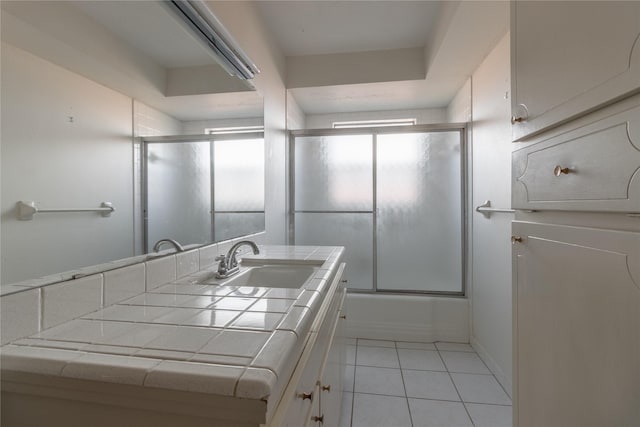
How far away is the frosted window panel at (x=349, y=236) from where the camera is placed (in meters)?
2.77

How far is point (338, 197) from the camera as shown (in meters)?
2.82

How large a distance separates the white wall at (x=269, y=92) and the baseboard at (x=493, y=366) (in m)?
1.86

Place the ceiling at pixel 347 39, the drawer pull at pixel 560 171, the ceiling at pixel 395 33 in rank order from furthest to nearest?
1. the ceiling at pixel 395 33
2. the ceiling at pixel 347 39
3. the drawer pull at pixel 560 171

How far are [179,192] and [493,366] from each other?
2.37 metres

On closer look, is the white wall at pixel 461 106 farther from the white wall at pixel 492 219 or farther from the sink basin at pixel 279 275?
the sink basin at pixel 279 275

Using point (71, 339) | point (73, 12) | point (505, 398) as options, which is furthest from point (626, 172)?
point (505, 398)

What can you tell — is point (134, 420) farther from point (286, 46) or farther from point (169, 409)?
point (286, 46)

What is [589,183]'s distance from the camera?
66cm

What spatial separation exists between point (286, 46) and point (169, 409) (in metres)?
2.68

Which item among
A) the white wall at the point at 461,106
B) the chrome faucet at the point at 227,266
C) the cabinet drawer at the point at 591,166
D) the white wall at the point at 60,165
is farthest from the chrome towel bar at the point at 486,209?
the white wall at the point at 60,165

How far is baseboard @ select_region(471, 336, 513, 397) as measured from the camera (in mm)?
1848

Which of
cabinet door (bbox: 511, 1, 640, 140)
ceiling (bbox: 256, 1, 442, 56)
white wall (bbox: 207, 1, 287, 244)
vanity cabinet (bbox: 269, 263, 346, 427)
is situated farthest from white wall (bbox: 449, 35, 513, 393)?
white wall (bbox: 207, 1, 287, 244)

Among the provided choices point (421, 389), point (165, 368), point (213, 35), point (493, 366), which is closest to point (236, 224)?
point (213, 35)

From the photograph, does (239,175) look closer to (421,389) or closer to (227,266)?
(227,266)
